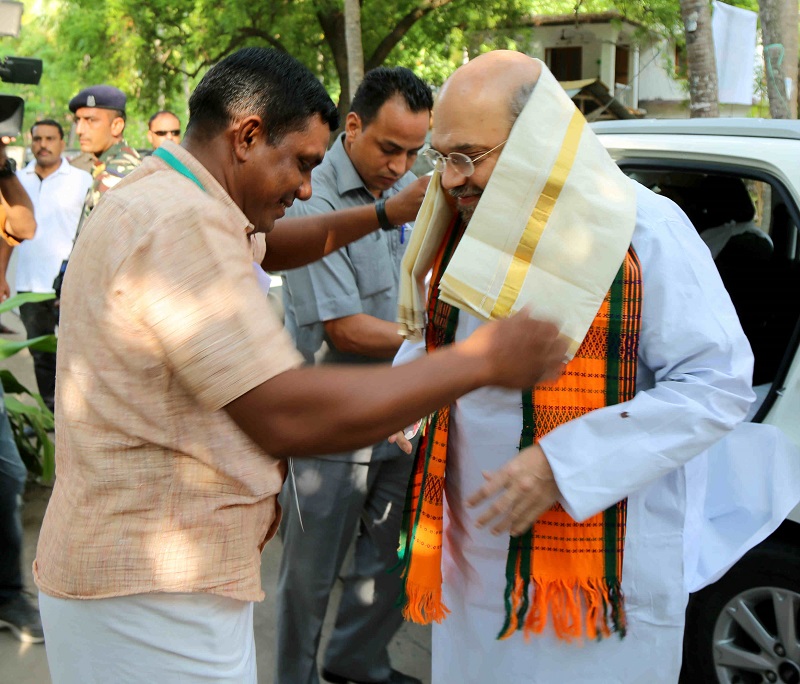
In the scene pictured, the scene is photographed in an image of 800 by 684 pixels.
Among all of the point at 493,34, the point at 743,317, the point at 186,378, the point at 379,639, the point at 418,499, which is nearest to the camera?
the point at 186,378

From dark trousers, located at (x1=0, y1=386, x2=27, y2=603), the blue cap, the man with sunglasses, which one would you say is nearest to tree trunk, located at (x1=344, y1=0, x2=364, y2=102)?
the man with sunglasses

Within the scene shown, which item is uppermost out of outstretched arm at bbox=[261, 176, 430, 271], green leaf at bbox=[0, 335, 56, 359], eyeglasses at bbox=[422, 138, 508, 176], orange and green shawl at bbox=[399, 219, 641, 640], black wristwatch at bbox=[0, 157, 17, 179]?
eyeglasses at bbox=[422, 138, 508, 176]

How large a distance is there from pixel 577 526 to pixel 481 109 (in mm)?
951

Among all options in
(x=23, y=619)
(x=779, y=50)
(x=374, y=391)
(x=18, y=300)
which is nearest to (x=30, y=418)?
(x=18, y=300)

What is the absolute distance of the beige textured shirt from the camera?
140 centimetres

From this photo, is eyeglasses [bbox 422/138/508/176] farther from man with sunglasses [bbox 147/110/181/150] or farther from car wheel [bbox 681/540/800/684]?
man with sunglasses [bbox 147/110/181/150]

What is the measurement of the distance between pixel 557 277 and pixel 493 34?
17.9 metres

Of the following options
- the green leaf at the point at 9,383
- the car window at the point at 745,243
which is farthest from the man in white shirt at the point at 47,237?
the car window at the point at 745,243

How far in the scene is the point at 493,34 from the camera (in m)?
18.7

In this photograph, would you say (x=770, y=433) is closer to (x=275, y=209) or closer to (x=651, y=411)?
(x=651, y=411)

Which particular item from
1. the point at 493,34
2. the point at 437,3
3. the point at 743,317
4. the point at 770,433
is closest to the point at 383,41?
the point at 437,3

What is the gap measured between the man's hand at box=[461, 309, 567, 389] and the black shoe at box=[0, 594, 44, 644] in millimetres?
2845

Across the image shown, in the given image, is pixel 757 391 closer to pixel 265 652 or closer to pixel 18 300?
pixel 265 652

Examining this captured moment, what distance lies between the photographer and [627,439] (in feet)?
6.34
